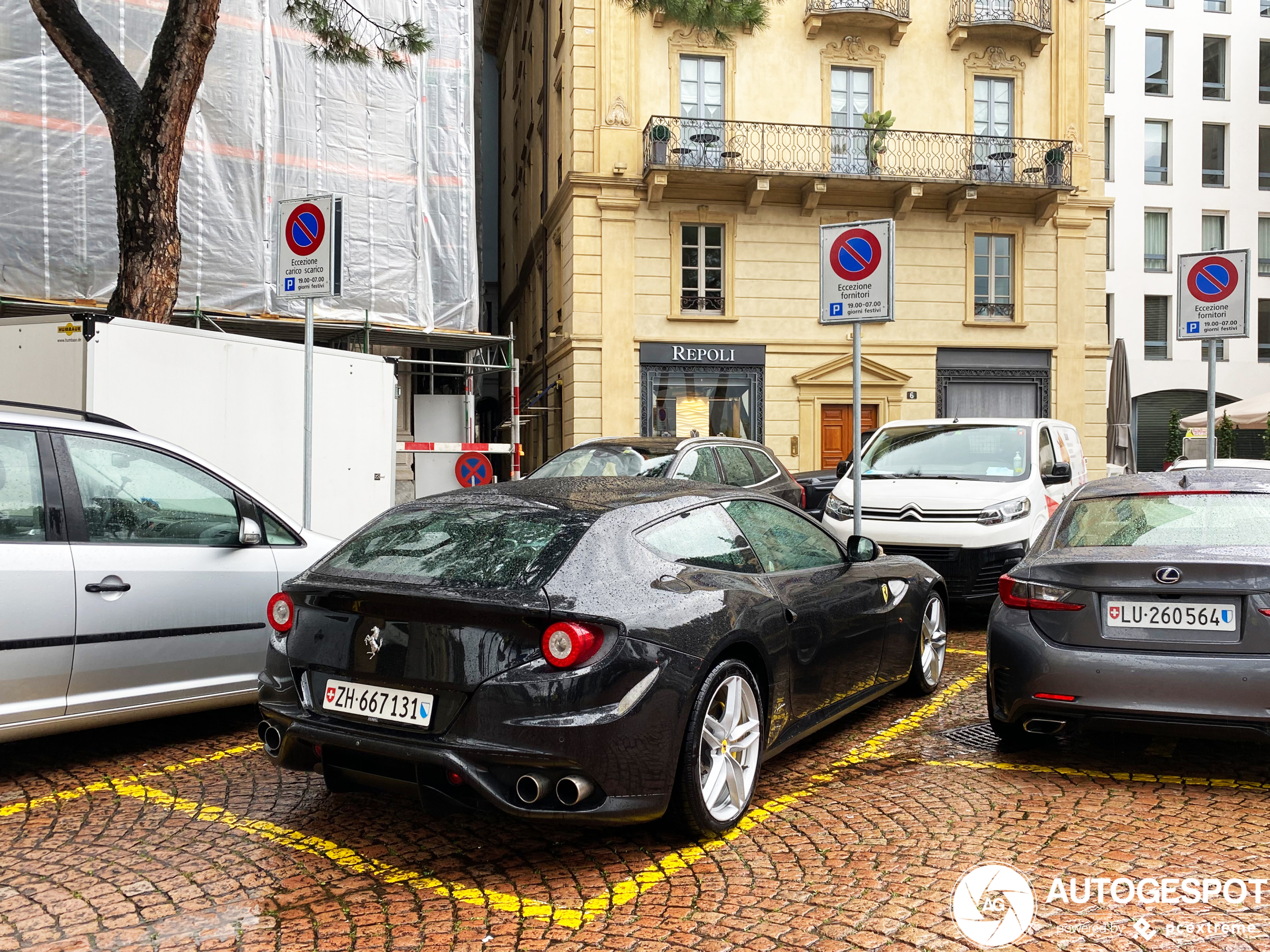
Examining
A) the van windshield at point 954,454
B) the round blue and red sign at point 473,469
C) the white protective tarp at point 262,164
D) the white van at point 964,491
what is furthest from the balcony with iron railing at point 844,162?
the van windshield at point 954,454

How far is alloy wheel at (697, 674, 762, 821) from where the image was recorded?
394cm

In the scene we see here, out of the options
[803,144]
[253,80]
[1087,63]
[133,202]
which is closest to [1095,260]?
[1087,63]

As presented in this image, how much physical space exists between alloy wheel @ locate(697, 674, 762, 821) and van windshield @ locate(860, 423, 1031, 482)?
5.91 meters

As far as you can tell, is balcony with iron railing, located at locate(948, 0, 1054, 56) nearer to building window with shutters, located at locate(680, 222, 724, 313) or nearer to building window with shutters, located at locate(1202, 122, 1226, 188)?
building window with shutters, located at locate(680, 222, 724, 313)

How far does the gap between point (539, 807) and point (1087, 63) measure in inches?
1039

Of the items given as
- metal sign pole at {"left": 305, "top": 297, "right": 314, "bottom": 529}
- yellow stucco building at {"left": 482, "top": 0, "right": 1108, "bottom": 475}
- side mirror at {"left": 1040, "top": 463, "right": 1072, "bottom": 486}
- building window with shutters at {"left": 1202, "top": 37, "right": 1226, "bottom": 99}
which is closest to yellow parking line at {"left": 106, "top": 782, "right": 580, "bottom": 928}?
metal sign pole at {"left": 305, "top": 297, "right": 314, "bottom": 529}


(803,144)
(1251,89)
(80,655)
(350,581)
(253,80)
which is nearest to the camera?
(350,581)

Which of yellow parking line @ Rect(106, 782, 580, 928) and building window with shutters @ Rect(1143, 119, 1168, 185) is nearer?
yellow parking line @ Rect(106, 782, 580, 928)

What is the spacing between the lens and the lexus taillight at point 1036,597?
4.60m

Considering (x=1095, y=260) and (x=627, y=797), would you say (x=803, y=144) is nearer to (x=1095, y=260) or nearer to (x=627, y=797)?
(x=1095, y=260)

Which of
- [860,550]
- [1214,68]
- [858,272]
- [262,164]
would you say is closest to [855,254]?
[858,272]

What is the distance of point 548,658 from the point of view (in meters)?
3.49

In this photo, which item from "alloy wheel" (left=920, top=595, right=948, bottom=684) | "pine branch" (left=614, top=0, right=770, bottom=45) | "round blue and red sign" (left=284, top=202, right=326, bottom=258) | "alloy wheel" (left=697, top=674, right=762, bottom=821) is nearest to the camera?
"alloy wheel" (left=697, top=674, right=762, bottom=821)

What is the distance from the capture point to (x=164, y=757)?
5098 millimetres
